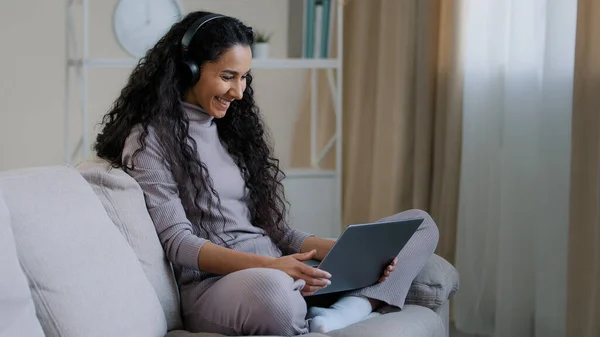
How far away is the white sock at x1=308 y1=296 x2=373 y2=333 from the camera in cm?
173

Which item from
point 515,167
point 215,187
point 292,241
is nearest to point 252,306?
point 215,187

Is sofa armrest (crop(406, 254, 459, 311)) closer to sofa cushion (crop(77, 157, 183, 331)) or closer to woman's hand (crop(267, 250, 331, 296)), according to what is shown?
woman's hand (crop(267, 250, 331, 296))

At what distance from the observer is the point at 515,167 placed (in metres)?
2.82

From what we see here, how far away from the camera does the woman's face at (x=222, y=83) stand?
196 centimetres

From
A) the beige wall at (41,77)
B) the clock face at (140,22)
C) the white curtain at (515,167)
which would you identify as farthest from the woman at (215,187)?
the beige wall at (41,77)

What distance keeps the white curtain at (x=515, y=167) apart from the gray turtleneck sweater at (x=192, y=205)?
37.9 inches

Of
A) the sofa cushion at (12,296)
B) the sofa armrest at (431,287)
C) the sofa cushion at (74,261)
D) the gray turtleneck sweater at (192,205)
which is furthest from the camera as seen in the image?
the sofa armrest at (431,287)

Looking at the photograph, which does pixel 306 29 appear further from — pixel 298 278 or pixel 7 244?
pixel 7 244

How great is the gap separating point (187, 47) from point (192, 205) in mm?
340

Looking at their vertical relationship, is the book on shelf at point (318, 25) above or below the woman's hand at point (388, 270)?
above

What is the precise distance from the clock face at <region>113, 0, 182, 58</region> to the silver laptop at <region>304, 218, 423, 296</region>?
156cm

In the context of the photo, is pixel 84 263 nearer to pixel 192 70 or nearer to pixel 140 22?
pixel 192 70

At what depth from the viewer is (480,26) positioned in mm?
2965

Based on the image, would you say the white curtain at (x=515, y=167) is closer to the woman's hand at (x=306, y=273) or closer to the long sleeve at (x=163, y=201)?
the woman's hand at (x=306, y=273)
